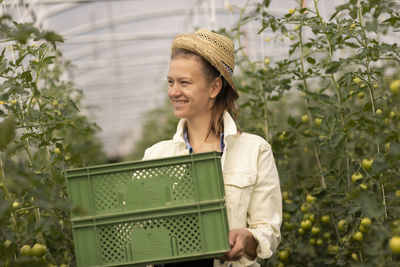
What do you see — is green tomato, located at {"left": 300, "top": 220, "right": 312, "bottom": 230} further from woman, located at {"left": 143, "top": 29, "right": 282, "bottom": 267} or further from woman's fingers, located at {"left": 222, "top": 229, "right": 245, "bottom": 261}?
woman's fingers, located at {"left": 222, "top": 229, "right": 245, "bottom": 261}

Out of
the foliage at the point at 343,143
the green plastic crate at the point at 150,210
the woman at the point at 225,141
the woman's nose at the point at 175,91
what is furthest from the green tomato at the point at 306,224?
the green plastic crate at the point at 150,210

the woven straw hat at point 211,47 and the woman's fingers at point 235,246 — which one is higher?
the woven straw hat at point 211,47

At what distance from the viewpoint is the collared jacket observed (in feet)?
6.45

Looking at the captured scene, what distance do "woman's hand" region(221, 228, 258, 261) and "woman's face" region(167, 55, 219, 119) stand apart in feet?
1.92

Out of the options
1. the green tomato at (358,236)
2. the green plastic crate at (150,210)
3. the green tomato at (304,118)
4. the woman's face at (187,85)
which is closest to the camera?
the green plastic crate at (150,210)

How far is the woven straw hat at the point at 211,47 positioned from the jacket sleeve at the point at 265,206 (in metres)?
0.39

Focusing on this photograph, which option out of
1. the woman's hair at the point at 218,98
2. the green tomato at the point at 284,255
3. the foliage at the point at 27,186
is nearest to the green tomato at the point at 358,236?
the green tomato at the point at 284,255

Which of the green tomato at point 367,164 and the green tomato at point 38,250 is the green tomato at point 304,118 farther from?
the green tomato at point 38,250

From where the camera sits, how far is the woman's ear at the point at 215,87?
223 centimetres

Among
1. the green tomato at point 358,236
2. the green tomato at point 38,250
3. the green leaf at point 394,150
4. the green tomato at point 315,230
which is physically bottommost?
the green tomato at point 315,230

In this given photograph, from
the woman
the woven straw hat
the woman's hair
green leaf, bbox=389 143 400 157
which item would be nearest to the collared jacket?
the woman

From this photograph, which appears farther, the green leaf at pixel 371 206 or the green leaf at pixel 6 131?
the green leaf at pixel 371 206

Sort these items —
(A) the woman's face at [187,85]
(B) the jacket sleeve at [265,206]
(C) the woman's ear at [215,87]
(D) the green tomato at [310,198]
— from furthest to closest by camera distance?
(D) the green tomato at [310,198] → (C) the woman's ear at [215,87] → (A) the woman's face at [187,85] → (B) the jacket sleeve at [265,206]

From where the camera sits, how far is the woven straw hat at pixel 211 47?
2123 mm
